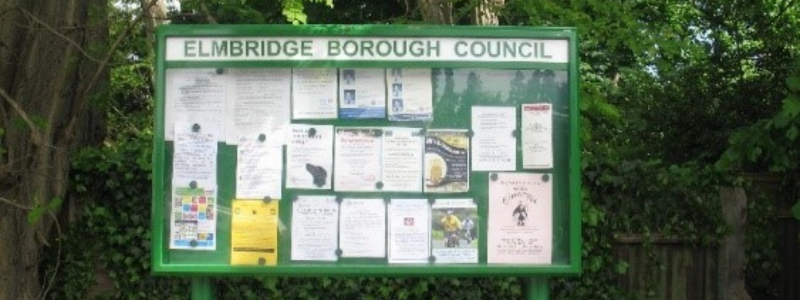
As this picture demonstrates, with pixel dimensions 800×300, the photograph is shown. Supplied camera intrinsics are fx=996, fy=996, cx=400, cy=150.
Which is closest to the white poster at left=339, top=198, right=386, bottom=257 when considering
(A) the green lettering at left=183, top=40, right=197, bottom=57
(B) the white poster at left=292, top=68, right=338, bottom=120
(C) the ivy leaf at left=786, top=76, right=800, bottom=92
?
(B) the white poster at left=292, top=68, right=338, bottom=120

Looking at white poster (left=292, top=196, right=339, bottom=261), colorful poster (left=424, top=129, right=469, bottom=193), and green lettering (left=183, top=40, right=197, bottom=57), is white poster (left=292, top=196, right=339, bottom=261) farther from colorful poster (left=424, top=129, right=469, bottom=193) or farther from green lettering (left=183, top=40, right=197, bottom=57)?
green lettering (left=183, top=40, right=197, bottom=57)

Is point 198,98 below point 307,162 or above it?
above

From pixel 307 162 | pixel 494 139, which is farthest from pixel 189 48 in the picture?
pixel 494 139

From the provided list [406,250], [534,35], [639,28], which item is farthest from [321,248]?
[639,28]

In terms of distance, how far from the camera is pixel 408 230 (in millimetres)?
4344

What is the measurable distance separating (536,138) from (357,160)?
31.2 inches

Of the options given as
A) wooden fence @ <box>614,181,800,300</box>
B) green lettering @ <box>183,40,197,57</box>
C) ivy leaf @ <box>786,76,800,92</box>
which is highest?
ivy leaf @ <box>786,76,800,92</box>

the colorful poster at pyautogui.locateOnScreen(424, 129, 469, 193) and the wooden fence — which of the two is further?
Answer: the wooden fence

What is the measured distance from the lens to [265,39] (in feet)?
14.2

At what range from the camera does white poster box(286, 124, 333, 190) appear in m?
4.32

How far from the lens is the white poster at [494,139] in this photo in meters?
4.36

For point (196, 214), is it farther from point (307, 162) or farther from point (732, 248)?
point (732, 248)

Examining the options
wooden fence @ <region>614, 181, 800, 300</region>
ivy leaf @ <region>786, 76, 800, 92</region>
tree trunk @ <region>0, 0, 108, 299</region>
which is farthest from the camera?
wooden fence @ <region>614, 181, 800, 300</region>

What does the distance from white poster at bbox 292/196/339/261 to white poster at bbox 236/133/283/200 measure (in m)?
0.12
